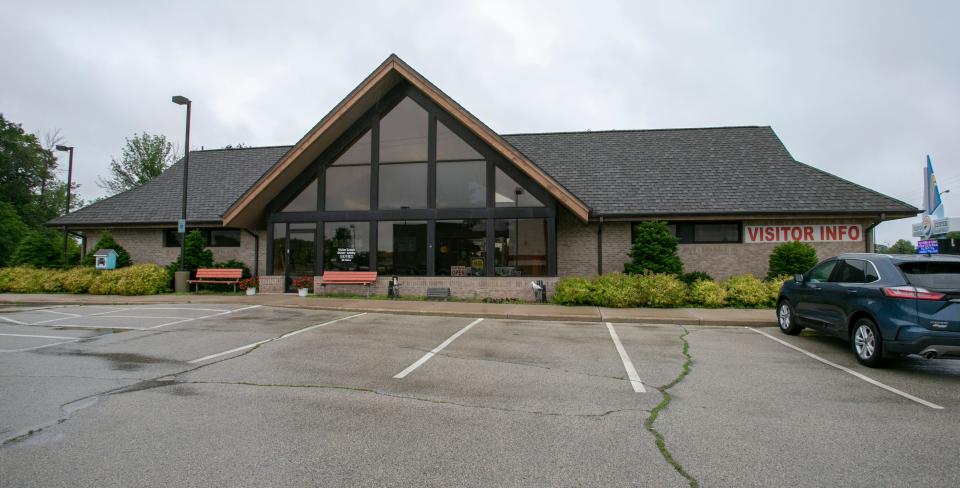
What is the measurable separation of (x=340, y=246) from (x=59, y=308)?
27.0ft

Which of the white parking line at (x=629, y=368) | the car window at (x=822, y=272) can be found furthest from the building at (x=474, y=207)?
the car window at (x=822, y=272)

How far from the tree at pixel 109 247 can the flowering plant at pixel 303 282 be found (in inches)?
300

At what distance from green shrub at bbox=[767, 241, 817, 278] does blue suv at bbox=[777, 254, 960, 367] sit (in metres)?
7.03

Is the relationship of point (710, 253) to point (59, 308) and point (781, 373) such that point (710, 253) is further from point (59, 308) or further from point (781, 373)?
point (59, 308)

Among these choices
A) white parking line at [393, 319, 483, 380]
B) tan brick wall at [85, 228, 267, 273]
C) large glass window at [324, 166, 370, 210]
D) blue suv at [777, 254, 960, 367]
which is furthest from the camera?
tan brick wall at [85, 228, 267, 273]

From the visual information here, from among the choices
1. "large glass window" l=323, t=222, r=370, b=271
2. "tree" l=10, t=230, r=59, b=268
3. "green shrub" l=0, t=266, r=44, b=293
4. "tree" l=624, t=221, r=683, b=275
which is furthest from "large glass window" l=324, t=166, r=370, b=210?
"tree" l=10, t=230, r=59, b=268

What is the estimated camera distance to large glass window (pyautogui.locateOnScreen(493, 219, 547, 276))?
620 inches

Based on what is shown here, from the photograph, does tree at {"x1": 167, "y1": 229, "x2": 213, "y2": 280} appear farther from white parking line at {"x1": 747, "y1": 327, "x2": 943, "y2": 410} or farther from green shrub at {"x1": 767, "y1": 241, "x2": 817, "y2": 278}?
green shrub at {"x1": 767, "y1": 241, "x2": 817, "y2": 278}

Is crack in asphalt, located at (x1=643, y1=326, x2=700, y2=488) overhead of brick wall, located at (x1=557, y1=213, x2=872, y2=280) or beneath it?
beneath

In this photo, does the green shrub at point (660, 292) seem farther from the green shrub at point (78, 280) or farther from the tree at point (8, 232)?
the tree at point (8, 232)

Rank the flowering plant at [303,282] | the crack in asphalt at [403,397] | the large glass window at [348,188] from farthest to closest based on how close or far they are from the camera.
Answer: the large glass window at [348,188] → the flowering plant at [303,282] → the crack in asphalt at [403,397]

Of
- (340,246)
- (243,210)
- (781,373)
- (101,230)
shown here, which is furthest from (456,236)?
(101,230)

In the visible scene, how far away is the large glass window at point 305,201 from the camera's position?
57.2ft

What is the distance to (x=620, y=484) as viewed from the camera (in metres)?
3.40
